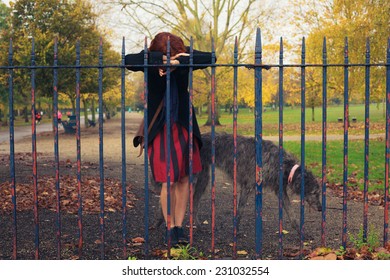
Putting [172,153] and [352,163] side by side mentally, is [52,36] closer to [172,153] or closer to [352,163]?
[352,163]

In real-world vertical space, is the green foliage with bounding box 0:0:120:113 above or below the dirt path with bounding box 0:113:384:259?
above

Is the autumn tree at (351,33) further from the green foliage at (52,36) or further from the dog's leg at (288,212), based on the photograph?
the green foliage at (52,36)

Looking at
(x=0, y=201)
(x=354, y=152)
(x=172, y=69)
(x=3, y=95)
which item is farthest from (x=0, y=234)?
(x=3, y=95)

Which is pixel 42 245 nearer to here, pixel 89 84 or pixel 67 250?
pixel 67 250

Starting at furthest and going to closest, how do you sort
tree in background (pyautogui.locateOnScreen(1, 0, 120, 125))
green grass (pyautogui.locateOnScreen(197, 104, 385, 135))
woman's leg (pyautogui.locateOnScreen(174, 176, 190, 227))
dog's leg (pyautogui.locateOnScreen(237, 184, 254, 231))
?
green grass (pyautogui.locateOnScreen(197, 104, 385, 135)) → tree in background (pyautogui.locateOnScreen(1, 0, 120, 125)) → dog's leg (pyautogui.locateOnScreen(237, 184, 254, 231)) → woman's leg (pyautogui.locateOnScreen(174, 176, 190, 227))

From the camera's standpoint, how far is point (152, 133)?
5.20 m

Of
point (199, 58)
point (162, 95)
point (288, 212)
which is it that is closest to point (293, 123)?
point (288, 212)

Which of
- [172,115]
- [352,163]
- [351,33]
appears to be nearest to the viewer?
[172,115]

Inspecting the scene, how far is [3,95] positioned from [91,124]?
917 centimetres

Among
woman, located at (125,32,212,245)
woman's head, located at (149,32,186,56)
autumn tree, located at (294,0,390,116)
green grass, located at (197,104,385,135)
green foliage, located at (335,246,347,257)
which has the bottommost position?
green foliage, located at (335,246,347,257)

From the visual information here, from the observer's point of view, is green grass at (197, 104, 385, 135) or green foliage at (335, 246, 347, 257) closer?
green foliage at (335, 246, 347, 257)

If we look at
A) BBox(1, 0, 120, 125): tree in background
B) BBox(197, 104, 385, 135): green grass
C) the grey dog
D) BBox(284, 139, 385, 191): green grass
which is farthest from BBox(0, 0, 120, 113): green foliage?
the grey dog

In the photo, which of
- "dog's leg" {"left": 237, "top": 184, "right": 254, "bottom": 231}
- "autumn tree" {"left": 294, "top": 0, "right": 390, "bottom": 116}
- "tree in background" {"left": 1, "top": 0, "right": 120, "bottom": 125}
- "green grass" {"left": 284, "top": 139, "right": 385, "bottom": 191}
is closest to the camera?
"dog's leg" {"left": 237, "top": 184, "right": 254, "bottom": 231}

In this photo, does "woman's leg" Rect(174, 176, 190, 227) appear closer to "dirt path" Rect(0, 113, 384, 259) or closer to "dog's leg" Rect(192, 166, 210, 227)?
"dirt path" Rect(0, 113, 384, 259)
